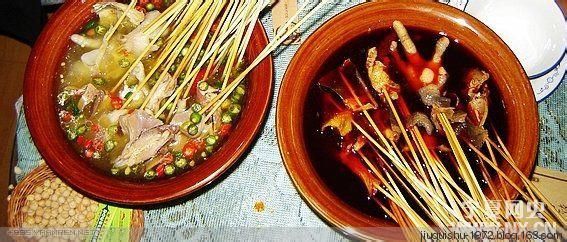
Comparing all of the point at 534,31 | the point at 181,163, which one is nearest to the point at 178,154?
the point at 181,163

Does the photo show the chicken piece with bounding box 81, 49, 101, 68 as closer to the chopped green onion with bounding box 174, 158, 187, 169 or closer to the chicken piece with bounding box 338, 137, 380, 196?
the chopped green onion with bounding box 174, 158, 187, 169

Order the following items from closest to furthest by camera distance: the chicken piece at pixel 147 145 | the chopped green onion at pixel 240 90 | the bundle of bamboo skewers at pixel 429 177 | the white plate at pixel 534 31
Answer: the bundle of bamboo skewers at pixel 429 177, the chicken piece at pixel 147 145, the chopped green onion at pixel 240 90, the white plate at pixel 534 31

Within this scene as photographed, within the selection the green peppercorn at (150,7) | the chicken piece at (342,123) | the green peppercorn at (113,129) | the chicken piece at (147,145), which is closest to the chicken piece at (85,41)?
the green peppercorn at (150,7)

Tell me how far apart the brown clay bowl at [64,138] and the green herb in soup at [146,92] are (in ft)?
0.19

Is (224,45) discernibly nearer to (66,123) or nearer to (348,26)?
(348,26)

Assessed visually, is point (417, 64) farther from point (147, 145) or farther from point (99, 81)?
point (99, 81)

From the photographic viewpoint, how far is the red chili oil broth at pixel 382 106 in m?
Answer: 1.70

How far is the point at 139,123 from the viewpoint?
173 cm

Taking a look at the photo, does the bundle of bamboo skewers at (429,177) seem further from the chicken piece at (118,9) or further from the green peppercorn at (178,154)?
the chicken piece at (118,9)

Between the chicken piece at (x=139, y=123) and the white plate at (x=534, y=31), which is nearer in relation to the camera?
the chicken piece at (x=139, y=123)

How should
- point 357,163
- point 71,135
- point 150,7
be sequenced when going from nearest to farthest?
point 357,163, point 71,135, point 150,7

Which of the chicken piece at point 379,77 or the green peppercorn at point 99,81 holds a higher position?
the chicken piece at point 379,77

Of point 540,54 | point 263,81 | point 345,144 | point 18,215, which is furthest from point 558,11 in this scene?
point 18,215

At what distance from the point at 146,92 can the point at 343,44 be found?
29.9 inches
